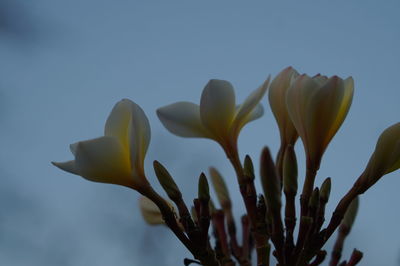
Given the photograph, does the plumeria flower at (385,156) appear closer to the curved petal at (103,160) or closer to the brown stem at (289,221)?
the brown stem at (289,221)

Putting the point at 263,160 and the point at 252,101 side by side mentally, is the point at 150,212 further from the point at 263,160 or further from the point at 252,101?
the point at 263,160

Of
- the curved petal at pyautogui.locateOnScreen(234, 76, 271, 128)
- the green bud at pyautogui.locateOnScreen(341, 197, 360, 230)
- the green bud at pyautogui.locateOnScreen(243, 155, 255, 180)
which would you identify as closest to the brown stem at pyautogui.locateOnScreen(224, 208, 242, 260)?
the green bud at pyautogui.locateOnScreen(341, 197, 360, 230)

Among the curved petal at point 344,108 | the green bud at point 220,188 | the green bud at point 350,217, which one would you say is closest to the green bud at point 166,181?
the curved petal at point 344,108

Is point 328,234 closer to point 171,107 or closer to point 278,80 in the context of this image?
point 278,80

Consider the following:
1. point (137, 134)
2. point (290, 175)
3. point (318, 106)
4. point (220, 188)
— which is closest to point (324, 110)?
point (318, 106)

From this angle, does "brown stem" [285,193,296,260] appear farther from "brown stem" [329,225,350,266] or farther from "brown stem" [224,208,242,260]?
"brown stem" [224,208,242,260]
